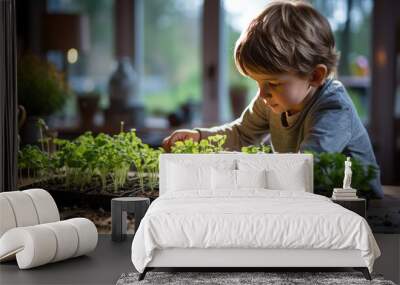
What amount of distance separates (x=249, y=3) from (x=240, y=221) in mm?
2476

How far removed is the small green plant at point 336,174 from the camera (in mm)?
6523

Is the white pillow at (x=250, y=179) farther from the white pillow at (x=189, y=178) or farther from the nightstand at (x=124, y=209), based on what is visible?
the nightstand at (x=124, y=209)

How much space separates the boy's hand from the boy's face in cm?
69

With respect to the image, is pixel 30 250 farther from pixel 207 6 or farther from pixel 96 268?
pixel 207 6

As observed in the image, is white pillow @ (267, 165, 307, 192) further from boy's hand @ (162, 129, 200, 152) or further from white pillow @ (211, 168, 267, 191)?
boy's hand @ (162, 129, 200, 152)

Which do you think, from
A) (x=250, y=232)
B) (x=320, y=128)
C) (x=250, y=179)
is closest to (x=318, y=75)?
(x=320, y=128)

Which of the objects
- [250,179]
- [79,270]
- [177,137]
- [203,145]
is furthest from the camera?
[177,137]

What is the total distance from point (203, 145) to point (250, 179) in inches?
31.7

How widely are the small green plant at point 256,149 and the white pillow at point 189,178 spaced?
593 millimetres

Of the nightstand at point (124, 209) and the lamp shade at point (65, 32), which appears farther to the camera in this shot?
the lamp shade at point (65, 32)

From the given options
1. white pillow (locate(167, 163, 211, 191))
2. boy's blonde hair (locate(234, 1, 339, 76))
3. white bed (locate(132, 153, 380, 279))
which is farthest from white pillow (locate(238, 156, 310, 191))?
white bed (locate(132, 153, 380, 279))

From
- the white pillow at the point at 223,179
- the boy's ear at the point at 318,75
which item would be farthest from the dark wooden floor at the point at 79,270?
the boy's ear at the point at 318,75

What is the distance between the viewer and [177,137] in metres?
6.85

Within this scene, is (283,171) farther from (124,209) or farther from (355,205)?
(124,209)
